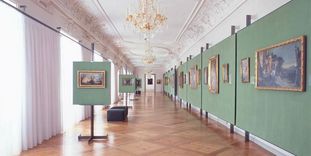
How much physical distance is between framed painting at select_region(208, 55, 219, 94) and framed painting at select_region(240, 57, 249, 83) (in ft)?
6.91

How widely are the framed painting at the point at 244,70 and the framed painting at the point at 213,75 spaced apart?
2.11m

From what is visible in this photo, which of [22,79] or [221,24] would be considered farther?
[221,24]

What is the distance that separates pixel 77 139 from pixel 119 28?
7.94m

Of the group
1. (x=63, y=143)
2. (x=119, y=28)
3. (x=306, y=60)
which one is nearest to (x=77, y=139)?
(x=63, y=143)

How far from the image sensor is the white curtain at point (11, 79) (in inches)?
200

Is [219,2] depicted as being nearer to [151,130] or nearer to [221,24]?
[221,24]

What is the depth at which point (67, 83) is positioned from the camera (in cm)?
872

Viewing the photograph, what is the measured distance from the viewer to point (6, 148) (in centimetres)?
504

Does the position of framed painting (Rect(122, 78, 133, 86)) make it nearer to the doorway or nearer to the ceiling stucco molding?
the ceiling stucco molding

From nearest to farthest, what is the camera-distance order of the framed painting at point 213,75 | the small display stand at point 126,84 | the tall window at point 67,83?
the tall window at point 67,83 < the framed painting at point 213,75 < the small display stand at point 126,84

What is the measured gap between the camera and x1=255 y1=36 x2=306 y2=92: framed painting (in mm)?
3777

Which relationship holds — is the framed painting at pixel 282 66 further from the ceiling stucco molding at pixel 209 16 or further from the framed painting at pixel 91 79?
the framed painting at pixel 91 79

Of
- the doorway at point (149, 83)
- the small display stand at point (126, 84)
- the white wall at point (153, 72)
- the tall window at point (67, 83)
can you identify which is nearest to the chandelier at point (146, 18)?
the tall window at point (67, 83)

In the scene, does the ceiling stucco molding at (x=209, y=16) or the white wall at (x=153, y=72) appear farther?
the white wall at (x=153, y=72)
